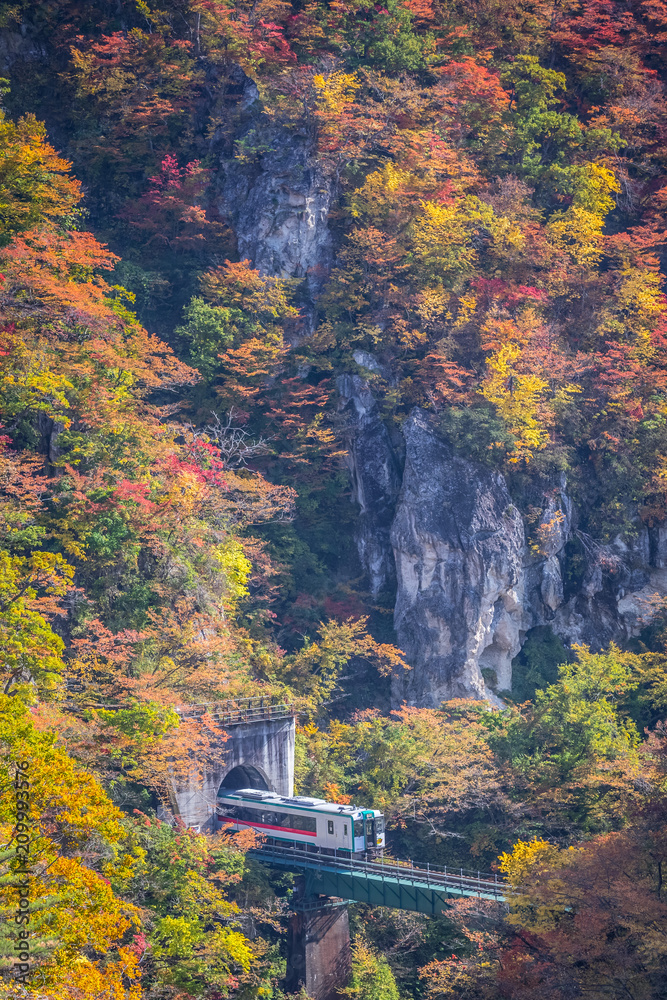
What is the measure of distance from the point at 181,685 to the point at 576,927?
13.0m

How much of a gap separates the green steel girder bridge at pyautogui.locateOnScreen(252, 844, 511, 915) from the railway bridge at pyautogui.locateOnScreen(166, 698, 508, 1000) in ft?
0.08

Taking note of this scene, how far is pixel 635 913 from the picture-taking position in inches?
797

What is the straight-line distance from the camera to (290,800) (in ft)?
97.8

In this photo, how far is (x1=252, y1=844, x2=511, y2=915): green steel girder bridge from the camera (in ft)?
84.4

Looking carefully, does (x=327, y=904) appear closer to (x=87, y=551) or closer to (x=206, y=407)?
(x=87, y=551)

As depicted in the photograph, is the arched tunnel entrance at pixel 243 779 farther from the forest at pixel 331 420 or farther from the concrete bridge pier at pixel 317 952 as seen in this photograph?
the concrete bridge pier at pixel 317 952

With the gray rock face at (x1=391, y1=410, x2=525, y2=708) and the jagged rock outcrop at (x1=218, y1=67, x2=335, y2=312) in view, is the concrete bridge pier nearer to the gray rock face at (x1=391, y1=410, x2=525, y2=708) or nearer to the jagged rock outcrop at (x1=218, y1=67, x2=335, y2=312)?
the gray rock face at (x1=391, y1=410, x2=525, y2=708)

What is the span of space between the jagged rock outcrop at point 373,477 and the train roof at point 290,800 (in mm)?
10449

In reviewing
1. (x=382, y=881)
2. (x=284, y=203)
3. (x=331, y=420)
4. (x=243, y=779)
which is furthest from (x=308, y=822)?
(x=284, y=203)

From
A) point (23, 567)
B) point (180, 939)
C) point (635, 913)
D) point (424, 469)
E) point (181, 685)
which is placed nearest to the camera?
point (635, 913)

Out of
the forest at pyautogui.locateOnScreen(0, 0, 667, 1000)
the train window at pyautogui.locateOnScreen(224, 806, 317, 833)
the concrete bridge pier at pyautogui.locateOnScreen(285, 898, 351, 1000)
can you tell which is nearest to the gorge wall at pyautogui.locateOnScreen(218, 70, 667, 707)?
the forest at pyautogui.locateOnScreen(0, 0, 667, 1000)

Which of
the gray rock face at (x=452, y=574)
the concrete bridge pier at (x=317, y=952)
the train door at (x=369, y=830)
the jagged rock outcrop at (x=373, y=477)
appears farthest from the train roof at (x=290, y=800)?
the jagged rock outcrop at (x=373, y=477)

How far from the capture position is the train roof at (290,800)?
1109 inches

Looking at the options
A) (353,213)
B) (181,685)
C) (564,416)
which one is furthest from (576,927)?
(353,213)
